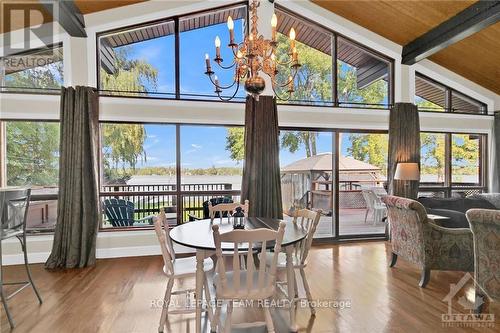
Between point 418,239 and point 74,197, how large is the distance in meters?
4.52

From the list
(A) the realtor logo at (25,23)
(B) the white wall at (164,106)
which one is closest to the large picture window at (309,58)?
(B) the white wall at (164,106)

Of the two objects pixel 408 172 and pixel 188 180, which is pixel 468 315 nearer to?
pixel 408 172

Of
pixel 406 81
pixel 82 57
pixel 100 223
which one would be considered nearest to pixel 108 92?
pixel 82 57

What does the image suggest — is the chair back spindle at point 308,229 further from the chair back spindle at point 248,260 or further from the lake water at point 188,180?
the lake water at point 188,180

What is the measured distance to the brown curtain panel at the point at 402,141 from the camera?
503cm

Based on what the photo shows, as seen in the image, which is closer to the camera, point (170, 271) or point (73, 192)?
point (170, 271)

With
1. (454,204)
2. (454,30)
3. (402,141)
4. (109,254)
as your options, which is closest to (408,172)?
(402,141)

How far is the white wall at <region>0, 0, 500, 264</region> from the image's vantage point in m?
4.03

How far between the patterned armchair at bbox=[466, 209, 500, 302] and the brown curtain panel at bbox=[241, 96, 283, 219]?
2504mm

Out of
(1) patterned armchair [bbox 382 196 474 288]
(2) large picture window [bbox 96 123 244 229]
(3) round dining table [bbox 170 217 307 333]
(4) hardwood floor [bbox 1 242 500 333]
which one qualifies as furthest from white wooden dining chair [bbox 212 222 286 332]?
(2) large picture window [bbox 96 123 244 229]

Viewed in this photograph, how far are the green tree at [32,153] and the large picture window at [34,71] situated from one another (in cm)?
53

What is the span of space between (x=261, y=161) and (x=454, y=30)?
3.44m

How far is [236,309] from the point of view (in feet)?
8.89

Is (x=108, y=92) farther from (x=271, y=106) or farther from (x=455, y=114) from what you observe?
(x=455, y=114)
